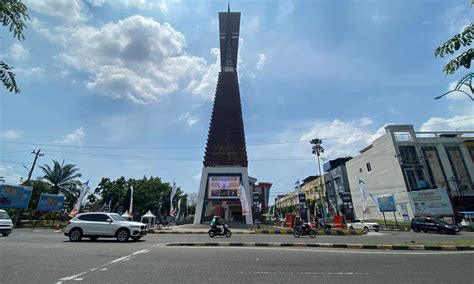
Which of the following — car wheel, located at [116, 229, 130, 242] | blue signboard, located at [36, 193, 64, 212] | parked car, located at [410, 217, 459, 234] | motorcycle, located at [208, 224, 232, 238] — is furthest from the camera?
blue signboard, located at [36, 193, 64, 212]

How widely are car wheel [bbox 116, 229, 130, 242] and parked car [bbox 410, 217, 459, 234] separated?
A: 30.1 meters

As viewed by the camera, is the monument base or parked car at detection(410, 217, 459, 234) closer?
parked car at detection(410, 217, 459, 234)

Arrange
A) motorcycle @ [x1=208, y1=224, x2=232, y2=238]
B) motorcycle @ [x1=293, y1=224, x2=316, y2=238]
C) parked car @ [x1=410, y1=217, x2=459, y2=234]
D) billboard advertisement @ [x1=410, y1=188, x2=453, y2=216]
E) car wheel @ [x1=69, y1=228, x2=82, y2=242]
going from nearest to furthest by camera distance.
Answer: car wheel @ [x1=69, y1=228, x2=82, y2=242], motorcycle @ [x1=293, y1=224, x2=316, y2=238], motorcycle @ [x1=208, y1=224, x2=232, y2=238], parked car @ [x1=410, y1=217, x2=459, y2=234], billboard advertisement @ [x1=410, y1=188, x2=453, y2=216]

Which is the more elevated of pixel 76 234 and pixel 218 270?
pixel 76 234

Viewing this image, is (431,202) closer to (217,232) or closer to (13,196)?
(217,232)

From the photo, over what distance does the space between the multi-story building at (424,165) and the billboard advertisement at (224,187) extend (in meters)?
22.5

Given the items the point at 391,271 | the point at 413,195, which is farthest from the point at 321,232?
the point at 413,195

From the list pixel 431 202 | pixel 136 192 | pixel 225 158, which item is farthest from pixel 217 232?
pixel 136 192

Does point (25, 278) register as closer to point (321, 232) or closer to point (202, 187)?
point (321, 232)

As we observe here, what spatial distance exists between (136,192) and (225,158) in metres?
27.3

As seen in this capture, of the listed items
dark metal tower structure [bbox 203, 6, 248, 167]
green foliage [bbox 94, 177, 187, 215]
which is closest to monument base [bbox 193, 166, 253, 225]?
dark metal tower structure [bbox 203, 6, 248, 167]

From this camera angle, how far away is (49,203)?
36.4m

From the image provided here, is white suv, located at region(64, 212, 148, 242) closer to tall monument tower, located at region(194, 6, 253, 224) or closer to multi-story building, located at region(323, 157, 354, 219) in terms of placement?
tall monument tower, located at region(194, 6, 253, 224)

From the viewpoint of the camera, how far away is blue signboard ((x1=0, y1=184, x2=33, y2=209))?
31.3 metres
